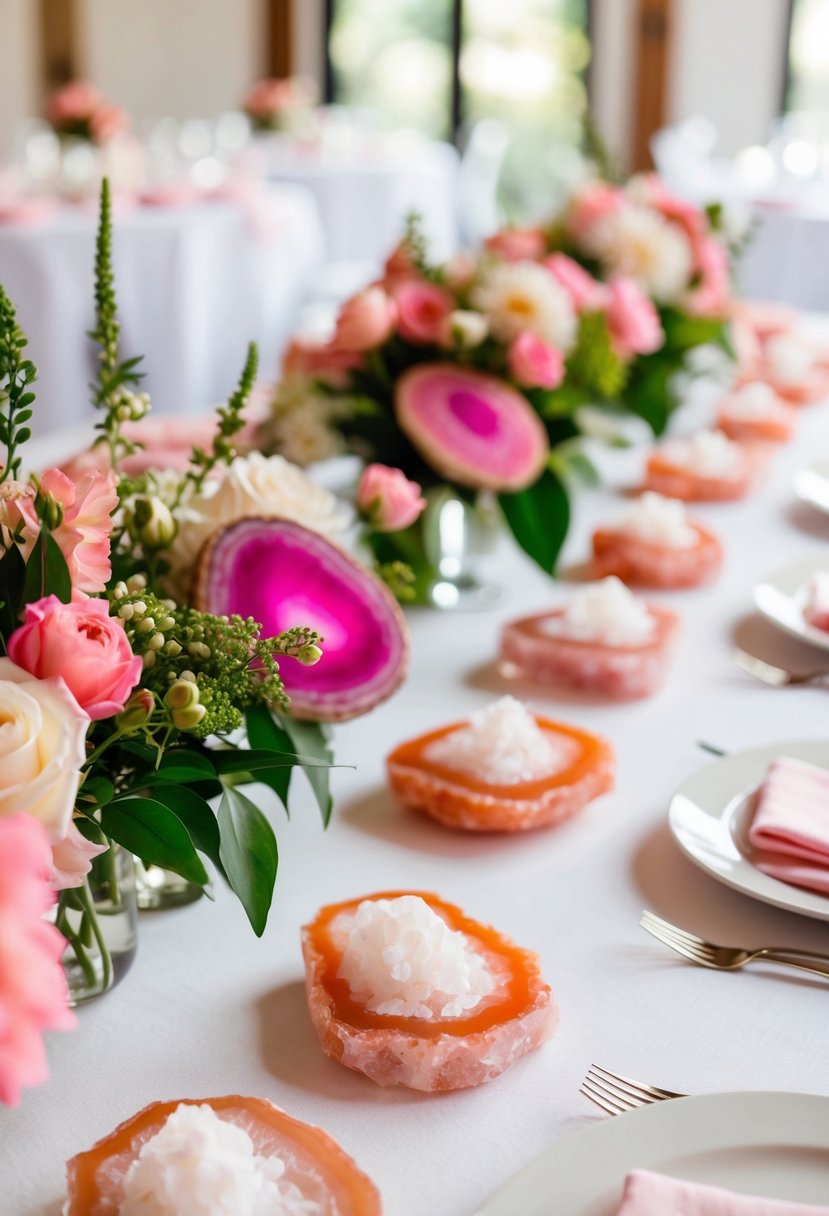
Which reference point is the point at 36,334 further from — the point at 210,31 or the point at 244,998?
the point at 210,31

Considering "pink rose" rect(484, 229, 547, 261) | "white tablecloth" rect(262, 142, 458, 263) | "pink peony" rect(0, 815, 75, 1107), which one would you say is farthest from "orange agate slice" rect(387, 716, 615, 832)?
"white tablecloth" rect(262, 142, 458, 263)

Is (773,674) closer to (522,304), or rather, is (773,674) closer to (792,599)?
(792,599)

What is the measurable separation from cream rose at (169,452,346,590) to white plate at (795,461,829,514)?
0.77m

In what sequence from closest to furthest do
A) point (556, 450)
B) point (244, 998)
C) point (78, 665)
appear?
point (78, 665) → point (244, 998) → point (556, 450)

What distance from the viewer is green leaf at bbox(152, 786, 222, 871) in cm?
67

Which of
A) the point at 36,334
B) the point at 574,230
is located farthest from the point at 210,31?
the point at 574,230

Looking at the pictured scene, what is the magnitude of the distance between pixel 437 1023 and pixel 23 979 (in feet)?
0.93

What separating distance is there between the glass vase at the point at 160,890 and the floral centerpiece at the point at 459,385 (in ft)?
1.74

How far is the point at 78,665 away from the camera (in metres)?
0.55

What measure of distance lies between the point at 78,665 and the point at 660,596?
2.91 ft

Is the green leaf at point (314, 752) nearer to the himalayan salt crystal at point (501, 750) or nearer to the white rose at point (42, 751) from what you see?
the himalayan salt crystal at point (501, 750)

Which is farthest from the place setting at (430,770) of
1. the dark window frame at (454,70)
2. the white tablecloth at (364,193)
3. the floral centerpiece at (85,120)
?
the dark window frame at (454,70)

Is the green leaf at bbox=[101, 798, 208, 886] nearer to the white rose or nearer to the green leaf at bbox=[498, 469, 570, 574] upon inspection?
the white rose

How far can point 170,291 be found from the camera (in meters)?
3.67
